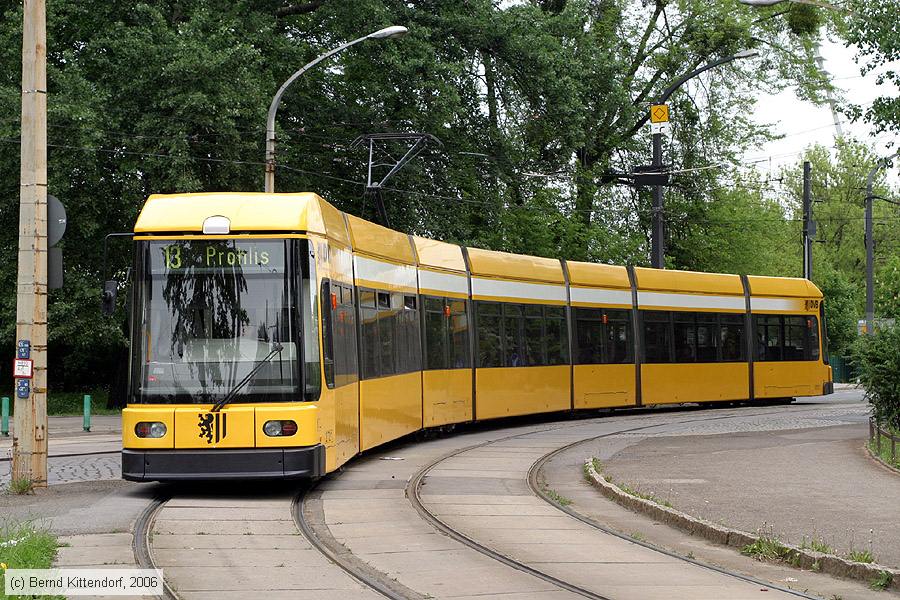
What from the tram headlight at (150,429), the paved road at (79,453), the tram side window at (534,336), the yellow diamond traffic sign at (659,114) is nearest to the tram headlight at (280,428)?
the tram headlight at (150,429)

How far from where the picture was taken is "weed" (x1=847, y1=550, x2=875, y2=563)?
9.64 metres

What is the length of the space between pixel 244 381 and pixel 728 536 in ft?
16.2

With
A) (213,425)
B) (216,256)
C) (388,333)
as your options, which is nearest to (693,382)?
(388,333)

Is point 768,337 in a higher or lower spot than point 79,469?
higher

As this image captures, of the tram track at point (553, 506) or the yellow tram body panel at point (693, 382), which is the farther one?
the yellow tram body panel at point (693, 382)

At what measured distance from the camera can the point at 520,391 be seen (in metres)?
25.6

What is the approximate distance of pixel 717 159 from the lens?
46.2 metres

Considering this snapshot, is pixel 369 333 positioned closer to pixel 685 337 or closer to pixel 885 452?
pixel 885 452

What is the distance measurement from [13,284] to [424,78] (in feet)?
34.5

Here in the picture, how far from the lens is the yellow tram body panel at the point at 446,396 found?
70.4 ft

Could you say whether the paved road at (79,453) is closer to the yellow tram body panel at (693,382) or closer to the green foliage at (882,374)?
the green foliage at (882,374)

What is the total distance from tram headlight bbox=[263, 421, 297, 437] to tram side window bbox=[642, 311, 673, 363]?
56.4 feet

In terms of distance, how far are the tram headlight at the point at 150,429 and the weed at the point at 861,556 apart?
6617 millimetres

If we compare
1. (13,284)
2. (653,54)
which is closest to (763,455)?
(13,284)
